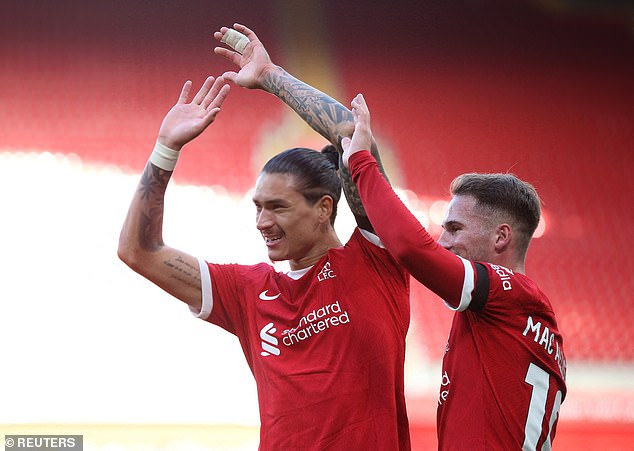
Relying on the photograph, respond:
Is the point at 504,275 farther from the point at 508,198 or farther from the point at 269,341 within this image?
the point at 269,341

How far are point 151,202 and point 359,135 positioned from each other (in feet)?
1.93

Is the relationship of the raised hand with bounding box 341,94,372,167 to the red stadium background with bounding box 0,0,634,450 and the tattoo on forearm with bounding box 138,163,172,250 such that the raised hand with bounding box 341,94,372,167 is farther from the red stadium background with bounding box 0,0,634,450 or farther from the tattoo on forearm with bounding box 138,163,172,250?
the red stadium background with bounding box 0,0,634,450

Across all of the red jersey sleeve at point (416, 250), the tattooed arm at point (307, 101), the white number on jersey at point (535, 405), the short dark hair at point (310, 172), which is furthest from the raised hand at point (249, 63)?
the white number on jersey at point (535, 405)

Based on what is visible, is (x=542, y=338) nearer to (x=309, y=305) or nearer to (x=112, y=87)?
(x=309, y=305)

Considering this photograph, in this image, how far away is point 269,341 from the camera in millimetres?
2049

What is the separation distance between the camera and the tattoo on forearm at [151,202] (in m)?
2.17

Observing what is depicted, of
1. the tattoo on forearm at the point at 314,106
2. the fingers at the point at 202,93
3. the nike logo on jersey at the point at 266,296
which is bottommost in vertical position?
the nike logo on jersey at the point at 266,296

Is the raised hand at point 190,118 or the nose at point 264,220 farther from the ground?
the raised hand at point 190,118

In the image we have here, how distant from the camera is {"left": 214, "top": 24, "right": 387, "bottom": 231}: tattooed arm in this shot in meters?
2.07

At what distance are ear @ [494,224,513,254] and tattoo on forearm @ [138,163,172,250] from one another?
82 centimetres

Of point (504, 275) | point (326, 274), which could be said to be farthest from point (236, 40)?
point (504, 275)

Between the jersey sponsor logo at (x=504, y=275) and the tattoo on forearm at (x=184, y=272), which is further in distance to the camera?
the tattoo on forearm at (x=184, y=272)

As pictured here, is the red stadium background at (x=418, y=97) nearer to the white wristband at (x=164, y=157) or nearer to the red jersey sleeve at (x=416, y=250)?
the white wristband at (x=164, y=157)

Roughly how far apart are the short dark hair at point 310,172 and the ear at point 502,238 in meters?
0.44
